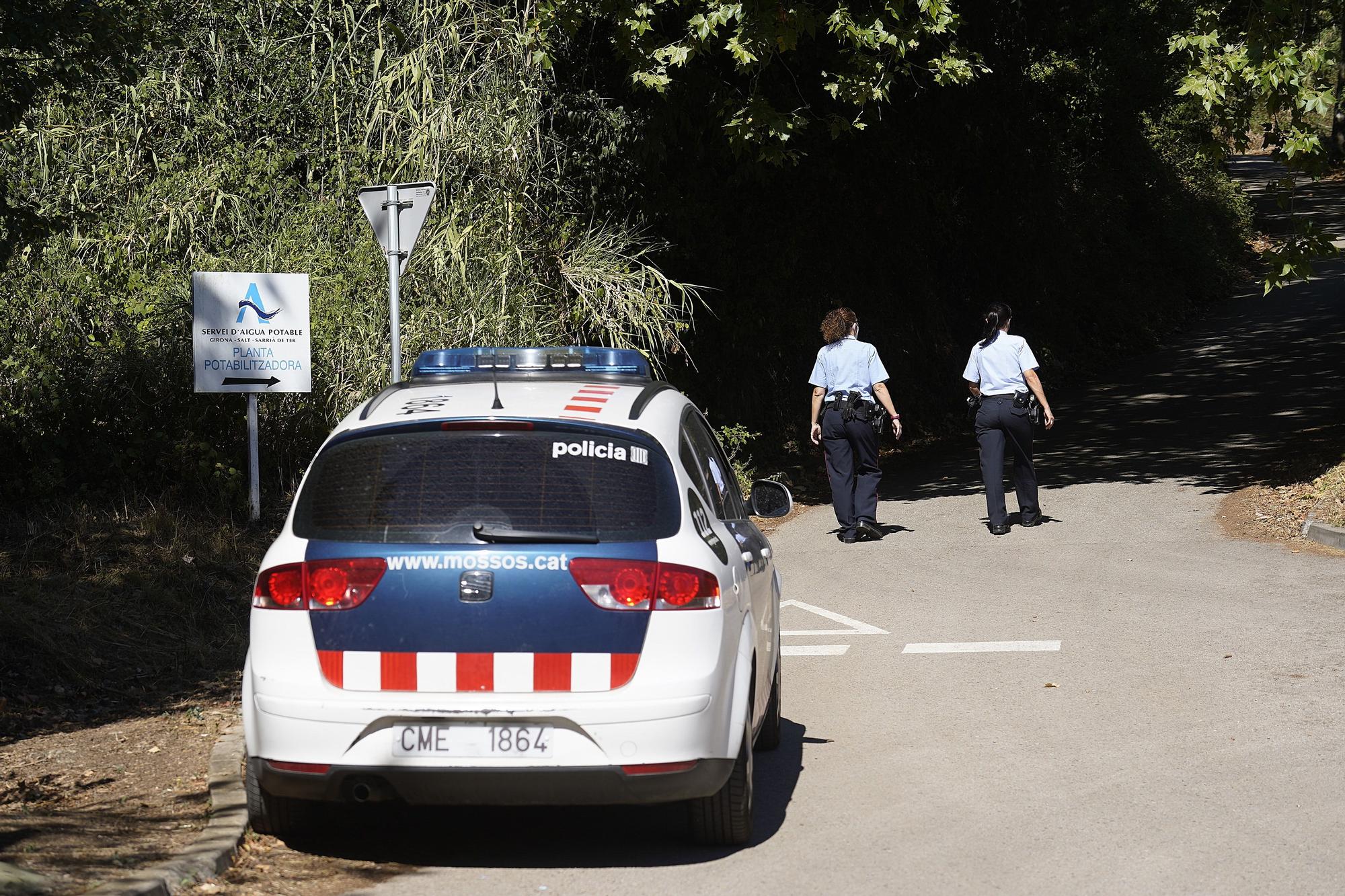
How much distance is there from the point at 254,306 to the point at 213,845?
678 centimetres

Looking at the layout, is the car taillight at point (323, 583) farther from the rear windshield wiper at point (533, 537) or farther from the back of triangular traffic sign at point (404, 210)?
the back of triangular traffic sign at point (404, 210)

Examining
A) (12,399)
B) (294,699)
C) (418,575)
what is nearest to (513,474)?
(418,575)

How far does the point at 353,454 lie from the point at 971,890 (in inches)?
99.7

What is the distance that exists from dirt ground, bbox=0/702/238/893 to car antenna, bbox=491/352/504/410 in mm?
1867

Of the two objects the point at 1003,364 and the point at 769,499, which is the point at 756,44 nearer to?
the point at 1003,364

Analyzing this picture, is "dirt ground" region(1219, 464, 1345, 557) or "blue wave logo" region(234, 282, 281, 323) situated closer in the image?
"blue wave logo" region(234, 282, 281, 323)

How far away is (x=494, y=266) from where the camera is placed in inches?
552

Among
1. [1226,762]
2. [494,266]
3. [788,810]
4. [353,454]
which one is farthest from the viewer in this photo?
[494,266]

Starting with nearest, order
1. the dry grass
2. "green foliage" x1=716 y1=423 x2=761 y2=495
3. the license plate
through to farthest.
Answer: the license plate < the dry grass < "green foliage" x1=716 y1=423 x2=761 y2=495

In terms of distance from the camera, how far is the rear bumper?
4.89m

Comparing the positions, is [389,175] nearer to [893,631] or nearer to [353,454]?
[893,631]

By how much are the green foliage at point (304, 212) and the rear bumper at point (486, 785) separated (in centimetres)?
735

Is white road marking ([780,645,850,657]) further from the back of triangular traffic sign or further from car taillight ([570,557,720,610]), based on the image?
car taillight ([570,557,720,610])

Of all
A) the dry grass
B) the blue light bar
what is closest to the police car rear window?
the blue light bar
